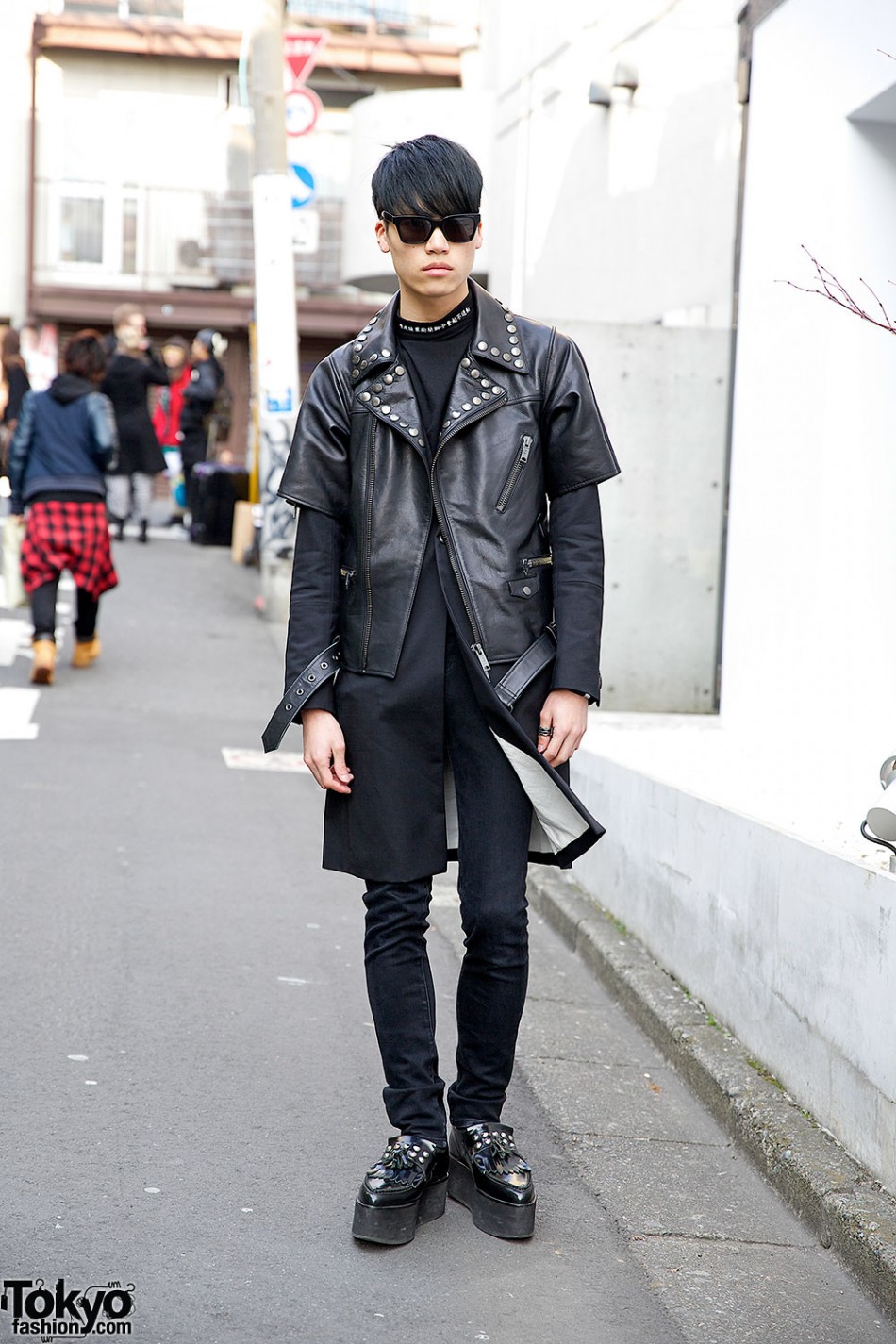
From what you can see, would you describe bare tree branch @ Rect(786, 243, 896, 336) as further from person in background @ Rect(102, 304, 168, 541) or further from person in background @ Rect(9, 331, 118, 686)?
person in background @ Rect(102, 304, 168, 541)

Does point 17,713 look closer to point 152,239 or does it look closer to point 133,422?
point 133,422

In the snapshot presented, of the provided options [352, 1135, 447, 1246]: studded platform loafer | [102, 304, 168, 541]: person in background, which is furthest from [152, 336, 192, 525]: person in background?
[352, 1135, 447, 1246]: studded platform loafer

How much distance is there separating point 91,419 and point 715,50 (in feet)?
13.6

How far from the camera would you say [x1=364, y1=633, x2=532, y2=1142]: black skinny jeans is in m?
3.37

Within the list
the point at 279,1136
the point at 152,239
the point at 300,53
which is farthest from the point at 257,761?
the point at 152,239

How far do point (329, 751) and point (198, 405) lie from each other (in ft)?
48.5

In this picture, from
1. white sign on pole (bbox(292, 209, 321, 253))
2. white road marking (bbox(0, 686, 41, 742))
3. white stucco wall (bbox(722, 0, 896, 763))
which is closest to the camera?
white stucco wall (bbox(722, 0, 896, 763))

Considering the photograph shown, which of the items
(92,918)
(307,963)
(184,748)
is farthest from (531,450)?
(184,748)

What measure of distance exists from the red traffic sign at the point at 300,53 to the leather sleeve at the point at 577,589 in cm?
1215

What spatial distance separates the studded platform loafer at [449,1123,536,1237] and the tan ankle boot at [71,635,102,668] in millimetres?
7600

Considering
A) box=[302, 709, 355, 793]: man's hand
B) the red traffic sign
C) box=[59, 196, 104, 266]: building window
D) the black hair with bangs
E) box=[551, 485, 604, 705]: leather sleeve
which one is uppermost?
box=[59, 196, 104, 266]: building window

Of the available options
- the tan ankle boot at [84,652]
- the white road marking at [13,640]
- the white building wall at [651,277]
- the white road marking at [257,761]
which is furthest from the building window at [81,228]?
the white road marking at [257,761]

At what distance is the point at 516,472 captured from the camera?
11.0 feet

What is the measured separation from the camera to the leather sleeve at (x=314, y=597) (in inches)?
134
